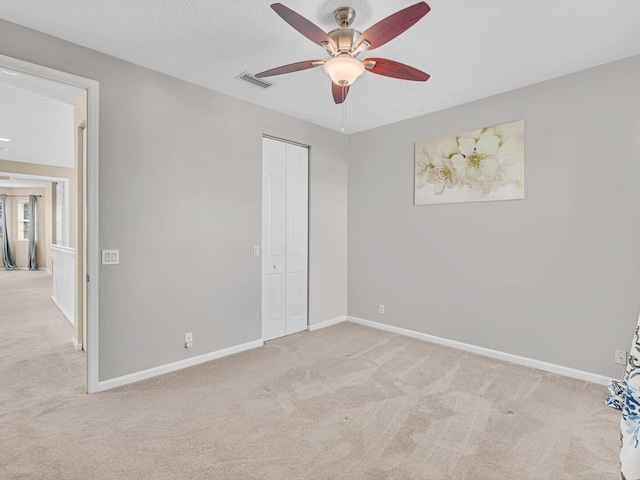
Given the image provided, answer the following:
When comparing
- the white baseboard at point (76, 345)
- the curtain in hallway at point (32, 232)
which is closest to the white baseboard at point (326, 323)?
the white baseboard at point (76, 345)

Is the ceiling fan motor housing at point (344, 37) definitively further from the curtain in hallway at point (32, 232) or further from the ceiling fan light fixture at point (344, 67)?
the curtain in hallway at point (32, 232)

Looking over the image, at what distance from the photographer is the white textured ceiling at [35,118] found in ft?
10.1

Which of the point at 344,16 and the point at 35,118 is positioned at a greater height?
the point at 35,118

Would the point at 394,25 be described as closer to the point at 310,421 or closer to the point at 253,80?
the point at 253,80

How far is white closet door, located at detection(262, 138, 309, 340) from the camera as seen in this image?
13.2 ft

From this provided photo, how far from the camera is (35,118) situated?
4461 mm

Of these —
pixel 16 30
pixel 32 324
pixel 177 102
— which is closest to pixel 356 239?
pixel 177 102

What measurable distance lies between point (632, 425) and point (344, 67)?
2150 millimetres

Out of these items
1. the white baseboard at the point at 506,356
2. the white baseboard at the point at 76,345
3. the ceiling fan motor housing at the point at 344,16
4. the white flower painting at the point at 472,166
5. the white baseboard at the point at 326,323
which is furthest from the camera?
the white baseboard at the point at 326,323

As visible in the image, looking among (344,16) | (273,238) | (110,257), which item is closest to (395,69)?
(344,16)

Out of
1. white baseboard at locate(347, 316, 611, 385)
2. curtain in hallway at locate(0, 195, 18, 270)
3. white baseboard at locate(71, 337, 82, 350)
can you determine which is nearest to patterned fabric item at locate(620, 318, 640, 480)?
white baseboard at locate(347, 316, 611, 385)

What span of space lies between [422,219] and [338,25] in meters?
2.44

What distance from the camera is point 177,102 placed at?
316 centimetres

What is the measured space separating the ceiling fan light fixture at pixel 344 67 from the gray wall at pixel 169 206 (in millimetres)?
1697
